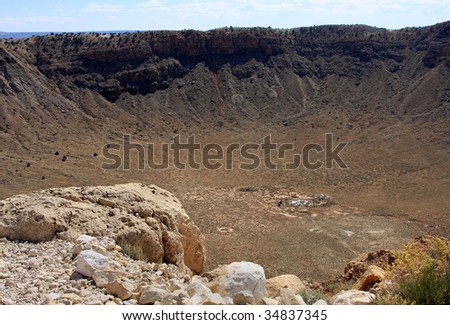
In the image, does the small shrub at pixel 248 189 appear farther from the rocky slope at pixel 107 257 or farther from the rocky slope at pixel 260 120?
the rocky slope at pixel 107 257

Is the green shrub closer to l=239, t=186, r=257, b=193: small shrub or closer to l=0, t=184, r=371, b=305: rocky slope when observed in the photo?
l=0, t=184, r=371, b=305: rocky slope

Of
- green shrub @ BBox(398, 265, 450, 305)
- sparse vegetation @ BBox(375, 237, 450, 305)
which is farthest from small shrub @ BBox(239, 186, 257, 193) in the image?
green shrub @ BBox(398, 265, 450, 305)

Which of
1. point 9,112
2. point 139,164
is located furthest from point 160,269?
point 9,112

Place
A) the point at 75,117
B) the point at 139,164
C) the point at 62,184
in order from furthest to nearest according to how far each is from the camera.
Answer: the point at 75,117
the point at 139,164
the point at 62,184

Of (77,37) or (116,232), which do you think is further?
(77,37)

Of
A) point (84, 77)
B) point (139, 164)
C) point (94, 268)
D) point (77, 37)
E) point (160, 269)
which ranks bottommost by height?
point (139, 164)

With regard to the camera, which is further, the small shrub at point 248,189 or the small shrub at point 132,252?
the small shrub at point 248,189

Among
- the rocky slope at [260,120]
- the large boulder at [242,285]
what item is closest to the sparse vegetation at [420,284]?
the large boulder at [242,285]

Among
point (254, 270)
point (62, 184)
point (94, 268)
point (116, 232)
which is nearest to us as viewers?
point (94, 268)

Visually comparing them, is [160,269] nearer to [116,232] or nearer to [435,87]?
[116,232]
